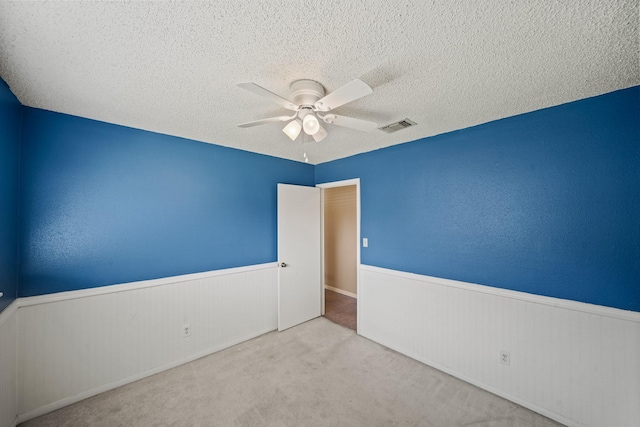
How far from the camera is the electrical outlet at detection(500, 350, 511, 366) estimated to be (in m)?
1.99

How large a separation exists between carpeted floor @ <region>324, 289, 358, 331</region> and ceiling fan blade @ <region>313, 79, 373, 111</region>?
287cm

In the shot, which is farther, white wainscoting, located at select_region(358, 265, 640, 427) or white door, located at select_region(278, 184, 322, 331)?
→ white door, located at select_region(278, 184, 322, 331)

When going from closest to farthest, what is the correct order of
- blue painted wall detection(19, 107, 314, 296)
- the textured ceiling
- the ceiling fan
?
the textured ceiling → the ceiling fan → blue painted wall detection(19, 107, 314, 296)

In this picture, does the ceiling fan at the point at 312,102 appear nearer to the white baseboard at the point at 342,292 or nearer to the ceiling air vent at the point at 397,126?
the ceiling air vent at the point at 397,126

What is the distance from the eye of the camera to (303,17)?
1039mm

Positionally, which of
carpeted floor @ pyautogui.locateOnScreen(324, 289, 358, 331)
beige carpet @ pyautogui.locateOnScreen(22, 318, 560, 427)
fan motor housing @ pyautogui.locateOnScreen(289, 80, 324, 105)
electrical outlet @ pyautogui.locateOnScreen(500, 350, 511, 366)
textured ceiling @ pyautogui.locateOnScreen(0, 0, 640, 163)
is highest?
textured ceiling @ pyautogui.locateOnScreen(0, 0, 640, 163)

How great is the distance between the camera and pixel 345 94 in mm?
1311

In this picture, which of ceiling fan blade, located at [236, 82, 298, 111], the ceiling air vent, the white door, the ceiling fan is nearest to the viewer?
ceiling fan blade, located at [236, 82, 298, 111]

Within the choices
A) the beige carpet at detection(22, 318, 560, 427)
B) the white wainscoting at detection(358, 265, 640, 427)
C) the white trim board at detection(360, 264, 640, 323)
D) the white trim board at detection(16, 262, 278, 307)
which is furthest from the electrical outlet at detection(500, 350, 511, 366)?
the white trim board at detection(16, 262, 278, 307)

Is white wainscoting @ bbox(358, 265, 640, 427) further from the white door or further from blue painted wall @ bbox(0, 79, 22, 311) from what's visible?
→ blue painted wall @ bbox(0, 79, 22, 311)

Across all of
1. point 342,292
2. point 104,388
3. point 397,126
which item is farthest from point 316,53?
point 342,292

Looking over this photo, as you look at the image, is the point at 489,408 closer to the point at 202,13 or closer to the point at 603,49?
the point at 603,49

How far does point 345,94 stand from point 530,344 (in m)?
2.39

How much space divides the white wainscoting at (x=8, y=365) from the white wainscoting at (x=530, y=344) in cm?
314
